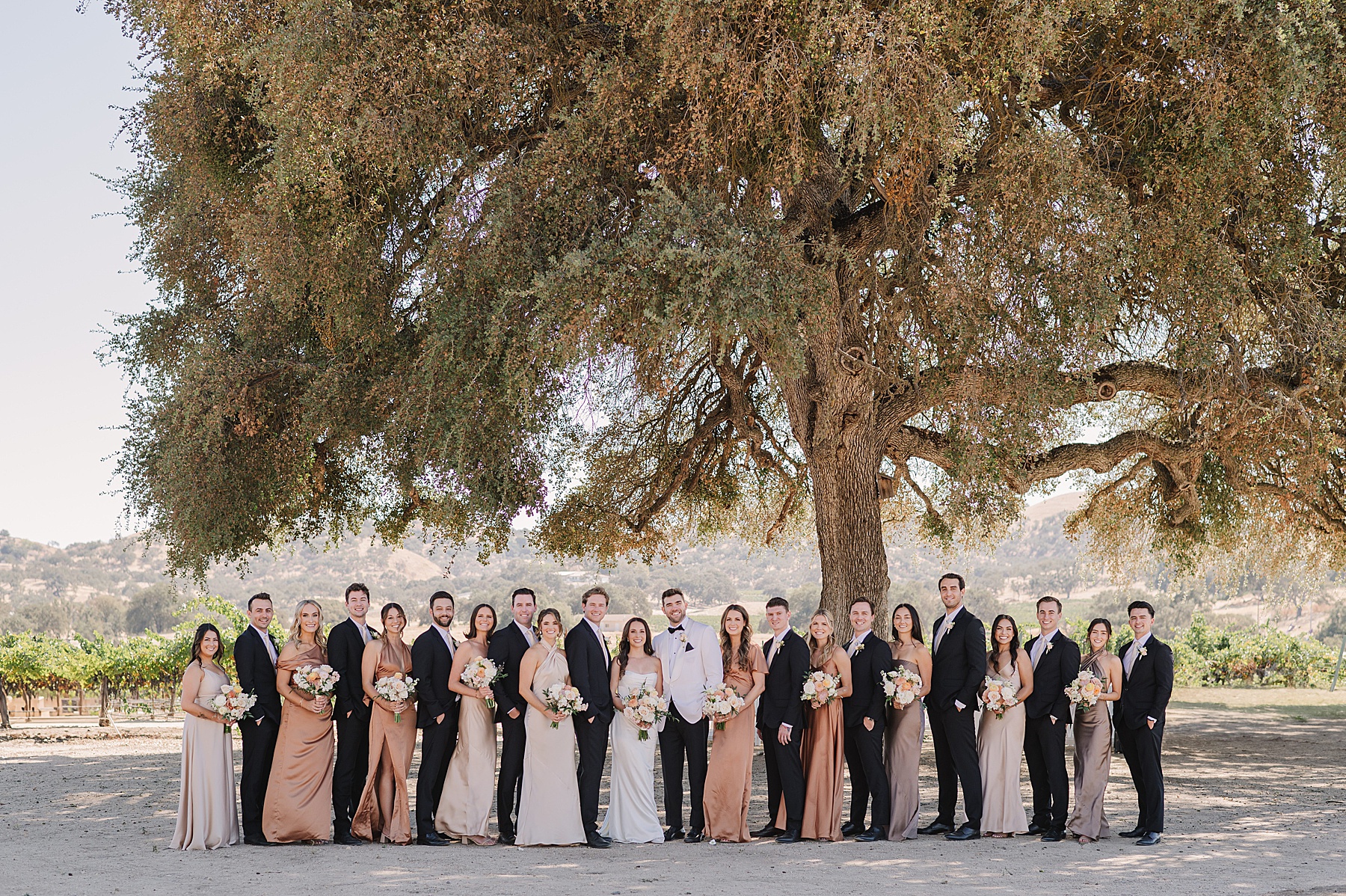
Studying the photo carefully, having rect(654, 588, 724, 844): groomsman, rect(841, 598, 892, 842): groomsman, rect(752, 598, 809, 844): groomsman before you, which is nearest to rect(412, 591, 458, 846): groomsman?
rect(654, 588, 724, 844): groomsman

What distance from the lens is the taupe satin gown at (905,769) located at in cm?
935

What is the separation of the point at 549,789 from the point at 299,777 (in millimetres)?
1993

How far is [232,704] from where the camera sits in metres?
8.95

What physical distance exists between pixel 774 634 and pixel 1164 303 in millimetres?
5832

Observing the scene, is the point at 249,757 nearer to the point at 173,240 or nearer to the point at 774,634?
the point at 774,634

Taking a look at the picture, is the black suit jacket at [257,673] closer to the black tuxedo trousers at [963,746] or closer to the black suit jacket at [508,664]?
the black suit jacket at [508,664]

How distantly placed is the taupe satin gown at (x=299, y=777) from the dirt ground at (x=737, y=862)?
229mm

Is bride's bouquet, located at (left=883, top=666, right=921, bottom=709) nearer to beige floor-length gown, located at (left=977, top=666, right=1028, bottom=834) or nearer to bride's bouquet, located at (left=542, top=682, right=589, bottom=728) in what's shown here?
beige floor-length gown, located at (left=977, top=666, right=1028, bottom=834)

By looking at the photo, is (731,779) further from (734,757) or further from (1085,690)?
(1085,690)

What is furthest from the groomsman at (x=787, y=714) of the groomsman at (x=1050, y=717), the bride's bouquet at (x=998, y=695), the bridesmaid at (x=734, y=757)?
the groomsman at (x=1050, y=717)

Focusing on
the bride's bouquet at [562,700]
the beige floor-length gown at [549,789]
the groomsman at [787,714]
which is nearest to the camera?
the bride's bouquet at [562,700]

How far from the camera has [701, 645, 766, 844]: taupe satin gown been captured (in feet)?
30.3

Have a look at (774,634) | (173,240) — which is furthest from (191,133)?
(774,634)

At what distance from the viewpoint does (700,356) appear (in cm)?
1700
